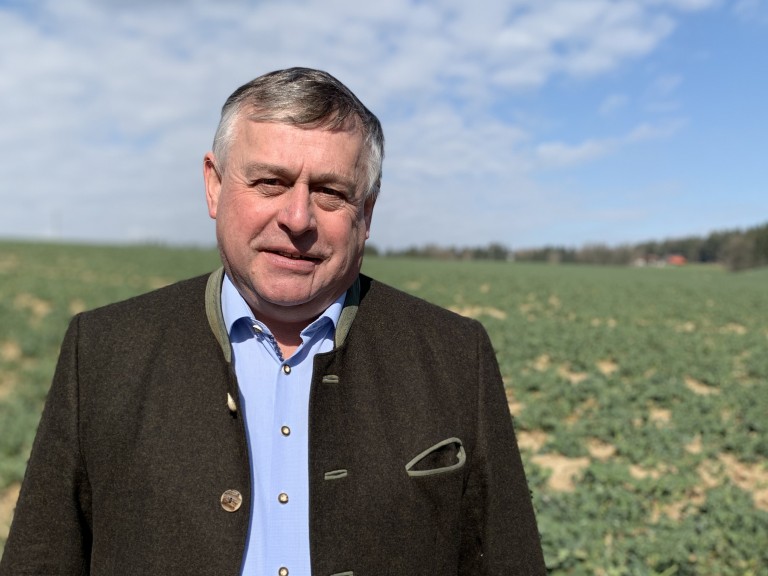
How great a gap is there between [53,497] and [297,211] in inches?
40.4

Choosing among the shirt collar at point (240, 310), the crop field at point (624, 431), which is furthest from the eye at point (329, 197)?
the crop field at point (624, 431)

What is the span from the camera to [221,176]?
1852 mm

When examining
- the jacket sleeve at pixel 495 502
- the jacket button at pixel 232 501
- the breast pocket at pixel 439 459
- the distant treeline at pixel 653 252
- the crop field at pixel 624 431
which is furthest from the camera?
the distant treeline at pixel 653 252

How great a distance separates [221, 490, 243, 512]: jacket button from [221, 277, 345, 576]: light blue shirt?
0.18 feet

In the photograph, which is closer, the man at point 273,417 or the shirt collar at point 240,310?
the man at point 273,417

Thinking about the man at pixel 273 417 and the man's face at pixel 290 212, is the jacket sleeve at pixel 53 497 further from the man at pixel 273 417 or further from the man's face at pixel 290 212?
the man's face at pixel 290 212

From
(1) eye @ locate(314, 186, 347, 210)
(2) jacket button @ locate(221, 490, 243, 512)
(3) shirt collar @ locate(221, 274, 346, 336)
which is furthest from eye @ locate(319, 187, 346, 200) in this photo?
(2) jacket button @ locate(221, 490, 243, 512)

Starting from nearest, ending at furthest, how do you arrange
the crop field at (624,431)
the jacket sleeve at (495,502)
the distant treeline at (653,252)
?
the jacket sleeve at (495,502) → the crop field at (624,431) → the distant treeline at (653,252)

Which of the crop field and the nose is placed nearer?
the nose

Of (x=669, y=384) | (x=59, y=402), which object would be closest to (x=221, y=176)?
(x=59, y=402)

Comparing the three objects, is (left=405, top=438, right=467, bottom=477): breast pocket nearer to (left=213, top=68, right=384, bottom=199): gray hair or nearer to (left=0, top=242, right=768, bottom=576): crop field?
(left=213, top=68, right=384, bottom=199): gray hair

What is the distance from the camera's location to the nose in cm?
167

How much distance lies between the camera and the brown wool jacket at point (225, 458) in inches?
65.7

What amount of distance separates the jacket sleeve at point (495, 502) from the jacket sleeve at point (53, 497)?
112cm
